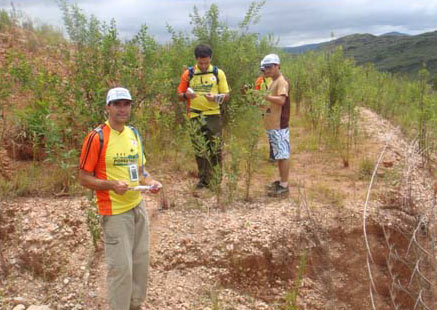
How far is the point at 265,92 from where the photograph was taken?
14.4 feet

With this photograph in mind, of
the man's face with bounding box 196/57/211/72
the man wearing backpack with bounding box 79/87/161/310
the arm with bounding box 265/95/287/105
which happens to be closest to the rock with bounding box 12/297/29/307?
the man wearing backpack with bounding box 79/87/161/310

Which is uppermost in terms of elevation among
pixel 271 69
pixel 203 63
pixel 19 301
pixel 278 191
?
pixel 203 63

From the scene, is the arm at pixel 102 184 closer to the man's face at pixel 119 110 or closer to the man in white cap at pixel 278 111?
the man's face at pixel 119 110

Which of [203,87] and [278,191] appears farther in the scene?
[278,191]

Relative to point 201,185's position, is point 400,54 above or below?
above

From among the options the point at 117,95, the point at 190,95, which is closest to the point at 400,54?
the point at 190,95

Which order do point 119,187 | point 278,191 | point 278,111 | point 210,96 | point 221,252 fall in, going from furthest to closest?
point 278,191, point 278,111, point 210,96, point 221,252, point 119,187

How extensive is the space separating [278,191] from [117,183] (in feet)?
8.97

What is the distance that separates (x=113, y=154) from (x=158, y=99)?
10.5 ft

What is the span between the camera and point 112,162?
2721 mm

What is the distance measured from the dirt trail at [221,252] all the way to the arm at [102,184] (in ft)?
4.11

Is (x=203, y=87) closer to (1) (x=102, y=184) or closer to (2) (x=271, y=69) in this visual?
(2) (x=271, y=69)

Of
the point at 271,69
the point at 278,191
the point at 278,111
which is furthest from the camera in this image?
the point at 278,191

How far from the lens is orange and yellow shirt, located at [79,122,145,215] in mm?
2654
